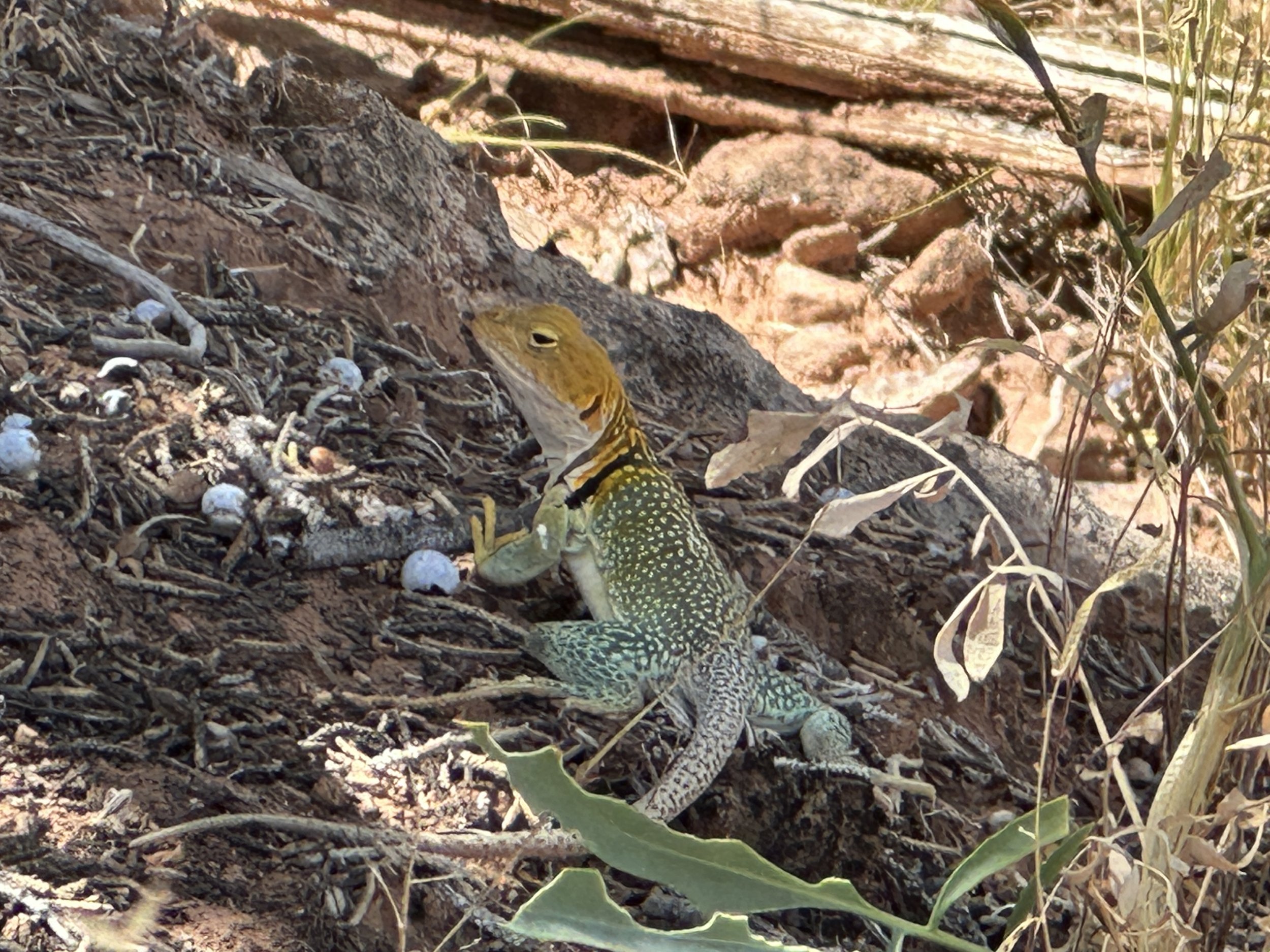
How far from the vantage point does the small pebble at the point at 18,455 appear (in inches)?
103

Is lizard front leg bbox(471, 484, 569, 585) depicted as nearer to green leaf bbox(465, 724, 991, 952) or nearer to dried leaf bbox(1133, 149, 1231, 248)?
green leaf bbox(465, 724, 991, 952)

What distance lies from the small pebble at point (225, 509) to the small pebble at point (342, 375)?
621 millimetres

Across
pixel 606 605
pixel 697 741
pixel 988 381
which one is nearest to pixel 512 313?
pixel 606 605

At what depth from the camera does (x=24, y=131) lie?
355cm

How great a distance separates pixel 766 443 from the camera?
1.89 metres

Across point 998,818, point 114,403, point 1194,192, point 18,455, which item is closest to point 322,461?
point 114,403

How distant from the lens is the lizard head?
10.8 feet

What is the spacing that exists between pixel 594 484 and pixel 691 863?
173cm

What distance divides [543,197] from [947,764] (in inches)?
198

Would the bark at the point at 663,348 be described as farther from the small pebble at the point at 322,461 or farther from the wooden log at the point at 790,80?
the wooden log at the point at 790,80

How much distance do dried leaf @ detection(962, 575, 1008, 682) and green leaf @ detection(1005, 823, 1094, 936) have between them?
319 millimetres

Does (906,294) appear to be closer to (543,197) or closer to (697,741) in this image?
(543,197)

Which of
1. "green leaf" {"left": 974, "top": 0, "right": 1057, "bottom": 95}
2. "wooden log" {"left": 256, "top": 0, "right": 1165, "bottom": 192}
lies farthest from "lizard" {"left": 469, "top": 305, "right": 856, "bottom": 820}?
A: "wooden log" {"left": 256, "top": 0, "right": 1165, "bottom": 192}

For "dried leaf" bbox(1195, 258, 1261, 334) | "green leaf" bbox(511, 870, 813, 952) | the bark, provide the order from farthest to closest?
the bark, "dried leaf" bbox(1195, 258, 1261, 334), "green leaf" bbox(511, 870, 813, 952)
